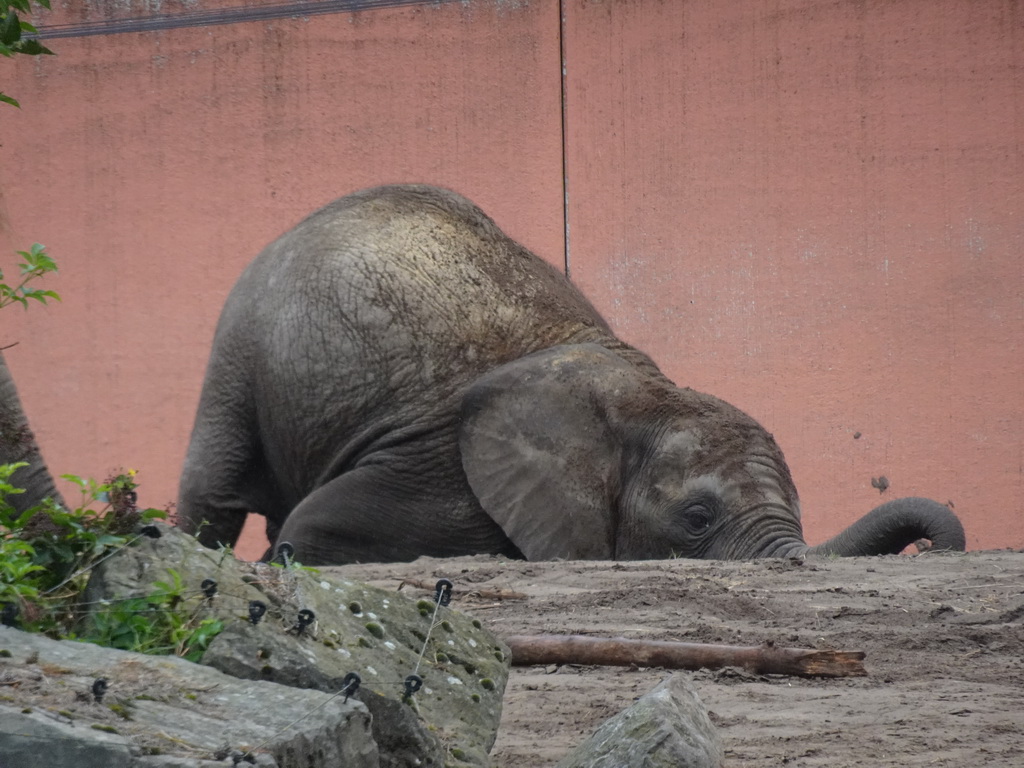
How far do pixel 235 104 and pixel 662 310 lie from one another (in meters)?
3.15

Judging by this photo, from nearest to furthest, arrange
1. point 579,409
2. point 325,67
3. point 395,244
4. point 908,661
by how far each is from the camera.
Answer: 1. point 908,661
2. point 579,409
3. point 395,244
4. point 325,67

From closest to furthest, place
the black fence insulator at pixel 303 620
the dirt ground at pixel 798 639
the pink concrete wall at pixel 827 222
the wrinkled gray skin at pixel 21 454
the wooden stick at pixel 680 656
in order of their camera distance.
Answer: the black fence insulator at pixel 303 620 < the dirt ground at pixel 798 639 < the wrinkled gray skin at pixel 21 454 < the wooden stick at pixel 680 656 < the pink concrete wall at pixel 827 222

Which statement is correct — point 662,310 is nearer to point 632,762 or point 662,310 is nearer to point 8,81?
point 8,81

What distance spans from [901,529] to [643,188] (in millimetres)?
3938

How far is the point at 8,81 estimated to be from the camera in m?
11.1

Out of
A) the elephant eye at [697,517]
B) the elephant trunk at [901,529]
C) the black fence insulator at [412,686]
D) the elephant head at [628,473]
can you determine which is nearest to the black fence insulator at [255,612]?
the black fence insulator at [412,686]

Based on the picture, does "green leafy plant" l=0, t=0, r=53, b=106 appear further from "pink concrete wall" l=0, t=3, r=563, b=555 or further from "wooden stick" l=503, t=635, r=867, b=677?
"pink concrete wall" l=0, t=3, r=563, b=555

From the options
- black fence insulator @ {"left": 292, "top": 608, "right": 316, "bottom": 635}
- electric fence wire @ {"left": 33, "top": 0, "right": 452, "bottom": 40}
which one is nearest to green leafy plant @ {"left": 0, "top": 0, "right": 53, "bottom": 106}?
black fence insulator @ {"left": 292, "top": 608, "right": 316, "bottom": 635}

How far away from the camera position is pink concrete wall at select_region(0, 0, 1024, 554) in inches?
383

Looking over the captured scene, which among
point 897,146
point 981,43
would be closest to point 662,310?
point 897,146

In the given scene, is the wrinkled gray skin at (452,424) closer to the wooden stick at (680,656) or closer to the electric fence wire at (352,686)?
the wooden stick at (680,656)

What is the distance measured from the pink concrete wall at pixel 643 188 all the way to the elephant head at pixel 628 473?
2363mm

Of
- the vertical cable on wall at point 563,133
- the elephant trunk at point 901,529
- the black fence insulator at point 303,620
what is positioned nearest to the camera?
the black fence insulator at point 303,620

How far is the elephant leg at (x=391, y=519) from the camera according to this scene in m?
7.59
